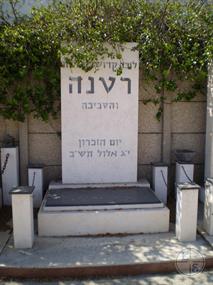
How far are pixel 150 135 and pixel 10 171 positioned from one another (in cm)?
266

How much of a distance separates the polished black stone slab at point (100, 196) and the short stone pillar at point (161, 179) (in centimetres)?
35

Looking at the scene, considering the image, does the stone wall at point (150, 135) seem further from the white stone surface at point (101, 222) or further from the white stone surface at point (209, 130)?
the white stone surface at point (101, 222)

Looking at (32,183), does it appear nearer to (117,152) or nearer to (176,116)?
(117,152)

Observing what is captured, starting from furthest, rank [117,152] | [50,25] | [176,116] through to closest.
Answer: [176,116]
[117,152]
[50,25]

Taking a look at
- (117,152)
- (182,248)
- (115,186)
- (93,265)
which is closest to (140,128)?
(117,152)

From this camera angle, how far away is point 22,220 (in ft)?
14.3

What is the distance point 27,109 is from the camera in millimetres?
5812

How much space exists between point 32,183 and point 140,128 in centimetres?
222

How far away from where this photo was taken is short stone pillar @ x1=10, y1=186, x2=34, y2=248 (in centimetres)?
432

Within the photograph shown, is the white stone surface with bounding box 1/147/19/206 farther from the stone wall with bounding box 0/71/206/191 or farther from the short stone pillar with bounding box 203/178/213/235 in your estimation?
the short stone pillar with bounding box 203/178/213/235

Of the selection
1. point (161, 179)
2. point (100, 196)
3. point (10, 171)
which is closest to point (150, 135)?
point (161, 179)

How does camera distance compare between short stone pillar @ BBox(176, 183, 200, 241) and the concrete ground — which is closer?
the concrete ground

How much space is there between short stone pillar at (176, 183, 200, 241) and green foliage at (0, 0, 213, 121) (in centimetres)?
217

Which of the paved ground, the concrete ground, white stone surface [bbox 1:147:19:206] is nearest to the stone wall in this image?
white stone surface [bbox 1:147:19:206]
